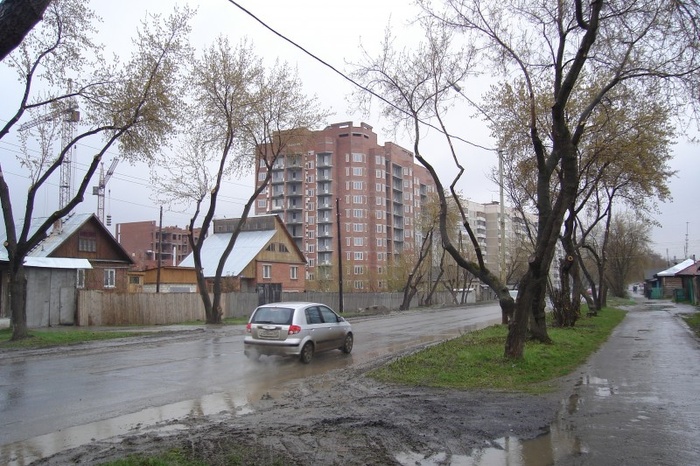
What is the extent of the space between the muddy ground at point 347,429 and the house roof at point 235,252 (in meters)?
43.4

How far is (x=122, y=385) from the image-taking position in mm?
11016

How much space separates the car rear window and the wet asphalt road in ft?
3.44

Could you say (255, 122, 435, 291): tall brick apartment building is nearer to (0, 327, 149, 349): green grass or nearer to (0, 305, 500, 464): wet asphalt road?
(0, 327, 149, 349): green grass

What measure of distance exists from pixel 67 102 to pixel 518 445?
68.1 ft

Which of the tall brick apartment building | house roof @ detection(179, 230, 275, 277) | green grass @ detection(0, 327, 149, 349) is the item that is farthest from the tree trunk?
the tall brick apartment building

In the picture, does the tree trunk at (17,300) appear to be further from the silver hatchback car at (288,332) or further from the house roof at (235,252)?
the house roof at (235,252)

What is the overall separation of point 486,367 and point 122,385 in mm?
7231

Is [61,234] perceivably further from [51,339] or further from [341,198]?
[341,198]

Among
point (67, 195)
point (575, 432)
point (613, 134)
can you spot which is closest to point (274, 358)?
point (575, 432)

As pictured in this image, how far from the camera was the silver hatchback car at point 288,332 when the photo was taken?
45.9ft

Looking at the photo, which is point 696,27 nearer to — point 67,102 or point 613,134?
point 613,134

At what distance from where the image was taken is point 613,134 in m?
20.9

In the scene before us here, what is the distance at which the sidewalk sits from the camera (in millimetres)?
6062

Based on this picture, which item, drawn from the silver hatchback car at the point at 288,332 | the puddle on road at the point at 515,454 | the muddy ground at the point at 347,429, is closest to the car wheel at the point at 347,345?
the silver hatchback car at the point at 288,332
